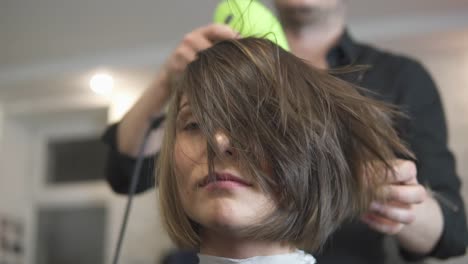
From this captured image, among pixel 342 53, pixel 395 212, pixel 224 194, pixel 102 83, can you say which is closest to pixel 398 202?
pixel 395 212

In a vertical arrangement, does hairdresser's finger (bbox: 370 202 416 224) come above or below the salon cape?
above

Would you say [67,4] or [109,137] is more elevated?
[67,4]

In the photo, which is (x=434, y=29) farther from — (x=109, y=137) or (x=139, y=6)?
(x=109, y=137)

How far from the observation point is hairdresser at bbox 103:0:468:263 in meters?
0.66

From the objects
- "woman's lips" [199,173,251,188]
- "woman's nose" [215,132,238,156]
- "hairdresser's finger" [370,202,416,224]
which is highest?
"woman's nose" [215,132,238,156]

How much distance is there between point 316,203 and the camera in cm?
56

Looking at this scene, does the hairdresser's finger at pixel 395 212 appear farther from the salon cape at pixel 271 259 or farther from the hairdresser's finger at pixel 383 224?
the salon cape at pixel 271 259

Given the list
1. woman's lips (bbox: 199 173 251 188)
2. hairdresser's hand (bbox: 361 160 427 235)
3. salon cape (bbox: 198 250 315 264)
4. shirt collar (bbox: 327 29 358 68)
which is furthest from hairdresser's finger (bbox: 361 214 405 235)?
shirt collar (bbox: 327 29 358 68)

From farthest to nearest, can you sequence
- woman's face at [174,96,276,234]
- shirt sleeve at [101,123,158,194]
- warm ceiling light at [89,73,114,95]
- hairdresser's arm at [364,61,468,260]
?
warm ceiling light at [89,73,114,95], shirt sleeve at [101,123,158,194], hairdresser's arm at [364,61,468,260], woman's face at [174,96,276,234]

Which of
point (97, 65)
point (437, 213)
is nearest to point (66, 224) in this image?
point (97, 65)

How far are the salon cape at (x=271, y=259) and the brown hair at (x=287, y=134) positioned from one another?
0.05ft

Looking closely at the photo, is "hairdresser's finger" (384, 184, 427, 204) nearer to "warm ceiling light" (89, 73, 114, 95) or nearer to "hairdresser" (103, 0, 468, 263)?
"hairdresser" (103, 0, 468, 263)

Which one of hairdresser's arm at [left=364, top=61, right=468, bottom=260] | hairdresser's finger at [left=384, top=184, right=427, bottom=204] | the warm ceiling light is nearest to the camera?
hairdresser's finger at [left=384, top=184, right=427, bottom=204]

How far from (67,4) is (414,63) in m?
1.18
